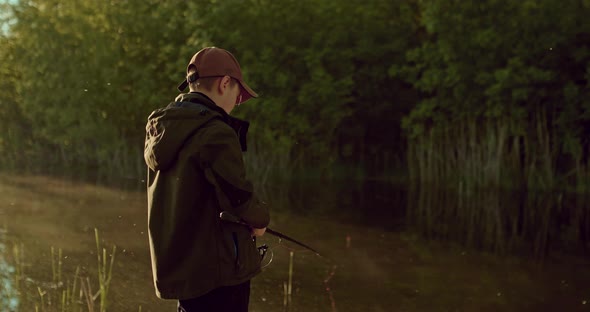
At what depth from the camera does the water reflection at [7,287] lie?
680cm

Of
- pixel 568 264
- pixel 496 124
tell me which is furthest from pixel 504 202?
pixel 568 264

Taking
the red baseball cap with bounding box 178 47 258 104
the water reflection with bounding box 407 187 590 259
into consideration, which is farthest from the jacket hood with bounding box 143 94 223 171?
the water reflection with bounding box 407 187 590 259

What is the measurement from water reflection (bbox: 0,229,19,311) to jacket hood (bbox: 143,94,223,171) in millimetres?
4112

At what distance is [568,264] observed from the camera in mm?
10234

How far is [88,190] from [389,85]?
39.9ft

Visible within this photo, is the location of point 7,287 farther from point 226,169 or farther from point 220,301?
point 226,169

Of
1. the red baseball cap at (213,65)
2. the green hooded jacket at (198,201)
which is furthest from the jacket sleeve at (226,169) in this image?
the red baseball cap at (213,65)

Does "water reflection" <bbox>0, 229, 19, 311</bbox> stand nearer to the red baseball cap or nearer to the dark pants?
the dark pants

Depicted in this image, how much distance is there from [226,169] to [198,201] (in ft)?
0.73

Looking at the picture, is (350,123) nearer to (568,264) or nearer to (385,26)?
(385,26)

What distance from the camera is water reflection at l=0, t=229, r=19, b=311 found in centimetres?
680

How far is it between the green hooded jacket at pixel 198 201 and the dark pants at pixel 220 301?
3.0 inches

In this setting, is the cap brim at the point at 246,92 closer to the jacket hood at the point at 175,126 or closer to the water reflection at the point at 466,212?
the jacket hood at the point at 175,126

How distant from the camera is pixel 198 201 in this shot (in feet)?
10.9
